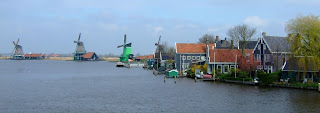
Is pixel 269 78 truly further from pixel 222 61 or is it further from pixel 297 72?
pixel 222 61

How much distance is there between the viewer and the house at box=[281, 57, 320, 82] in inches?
1836

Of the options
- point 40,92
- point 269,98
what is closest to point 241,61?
point 269,98

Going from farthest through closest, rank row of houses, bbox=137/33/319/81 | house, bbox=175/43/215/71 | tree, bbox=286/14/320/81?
house, bbox=175/43/215/71 → row of houses, bbox=137/33/319/81 → tree, bbox=286/14/320/81

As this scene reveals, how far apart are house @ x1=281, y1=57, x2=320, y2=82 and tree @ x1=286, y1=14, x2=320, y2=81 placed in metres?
0.55

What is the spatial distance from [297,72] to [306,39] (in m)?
4.87

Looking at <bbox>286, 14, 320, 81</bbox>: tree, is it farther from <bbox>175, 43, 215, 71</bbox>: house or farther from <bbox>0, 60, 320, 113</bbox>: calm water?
<bbox>175, 43, 215, 71</bbox>: house

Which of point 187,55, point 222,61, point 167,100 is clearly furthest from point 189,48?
A: point 167,100

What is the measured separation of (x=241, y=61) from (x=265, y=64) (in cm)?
384

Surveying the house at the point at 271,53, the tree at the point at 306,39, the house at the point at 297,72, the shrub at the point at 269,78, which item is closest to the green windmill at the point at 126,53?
the house at the point at 271,53

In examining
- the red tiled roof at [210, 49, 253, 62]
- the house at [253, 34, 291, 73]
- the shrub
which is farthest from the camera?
the red tiled roof at [210, 49, 253, 62]

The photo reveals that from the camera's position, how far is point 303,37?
45.6m

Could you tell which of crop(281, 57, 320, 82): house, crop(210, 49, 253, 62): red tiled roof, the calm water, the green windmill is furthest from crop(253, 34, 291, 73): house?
the green windmill

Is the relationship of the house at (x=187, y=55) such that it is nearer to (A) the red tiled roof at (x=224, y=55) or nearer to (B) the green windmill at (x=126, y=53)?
(A) the red tiled roof at (x=224, y=55)

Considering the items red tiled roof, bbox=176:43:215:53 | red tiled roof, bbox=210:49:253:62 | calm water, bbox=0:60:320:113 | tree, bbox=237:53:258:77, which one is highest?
red tiled roof, bbox=176:43:215:53
